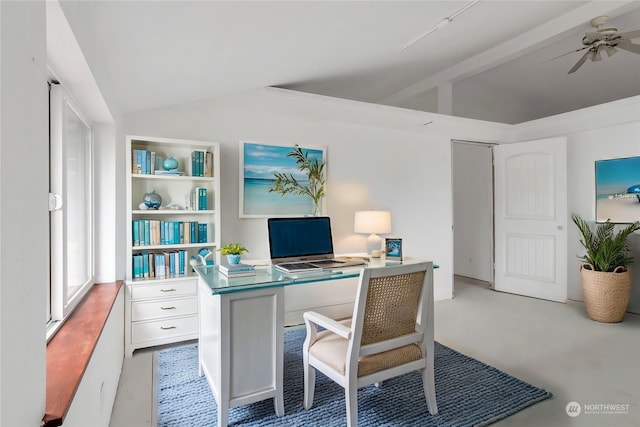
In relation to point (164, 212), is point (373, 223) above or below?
below

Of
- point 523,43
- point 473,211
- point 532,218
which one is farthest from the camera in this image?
point 473,211

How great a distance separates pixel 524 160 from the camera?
4562mm

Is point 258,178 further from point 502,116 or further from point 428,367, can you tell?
point 502,116

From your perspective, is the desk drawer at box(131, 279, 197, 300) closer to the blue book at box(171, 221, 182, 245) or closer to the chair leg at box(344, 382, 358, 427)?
the blue book at box(171, 221, 182, 245)

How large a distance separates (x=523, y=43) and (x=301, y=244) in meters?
3.40

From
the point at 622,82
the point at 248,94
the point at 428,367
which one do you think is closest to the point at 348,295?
the point at 428,367

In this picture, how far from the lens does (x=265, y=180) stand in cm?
342

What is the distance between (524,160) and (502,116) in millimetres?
1738

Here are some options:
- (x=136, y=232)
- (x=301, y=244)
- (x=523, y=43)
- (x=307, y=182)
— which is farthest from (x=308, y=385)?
(x=523, y=43)

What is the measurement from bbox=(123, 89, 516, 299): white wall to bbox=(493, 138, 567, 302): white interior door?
0.60 m

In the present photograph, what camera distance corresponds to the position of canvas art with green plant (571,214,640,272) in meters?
3.57

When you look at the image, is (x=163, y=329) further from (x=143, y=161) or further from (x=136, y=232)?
(x=143, y=161)

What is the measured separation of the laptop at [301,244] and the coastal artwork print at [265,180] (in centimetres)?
94

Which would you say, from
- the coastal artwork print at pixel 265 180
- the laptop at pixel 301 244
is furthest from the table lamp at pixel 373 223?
the laptop at pixel 301 244
